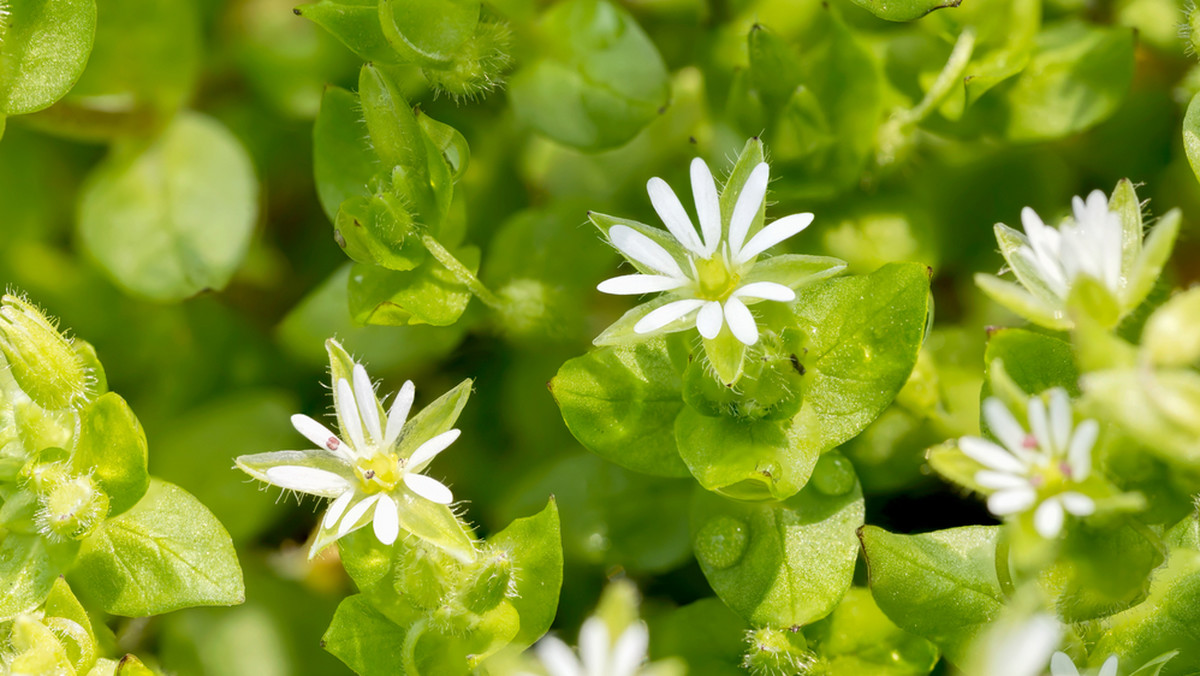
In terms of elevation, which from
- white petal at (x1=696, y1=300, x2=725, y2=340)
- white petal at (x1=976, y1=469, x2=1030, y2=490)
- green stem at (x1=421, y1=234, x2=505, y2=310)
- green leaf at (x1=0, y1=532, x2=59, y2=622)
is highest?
white petal at (x1=696, y1=300, x2=725, y2=340)

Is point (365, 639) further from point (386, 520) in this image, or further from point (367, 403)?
point (367, 403)

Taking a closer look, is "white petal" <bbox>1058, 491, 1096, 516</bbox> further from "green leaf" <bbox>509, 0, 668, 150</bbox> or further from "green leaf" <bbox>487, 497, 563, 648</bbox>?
"green leaf" <bbox>509, 0, 668, 150</bbox>

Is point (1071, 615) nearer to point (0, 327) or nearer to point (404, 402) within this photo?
point (404, 402)

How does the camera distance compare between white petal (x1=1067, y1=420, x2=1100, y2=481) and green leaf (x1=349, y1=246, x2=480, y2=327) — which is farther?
green leaf (x1=349, y1=246, x2=480, y2=327)

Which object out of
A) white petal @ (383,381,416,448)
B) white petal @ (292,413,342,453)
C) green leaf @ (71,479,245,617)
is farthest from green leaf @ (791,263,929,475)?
green leaf @ (71,479,245,617)

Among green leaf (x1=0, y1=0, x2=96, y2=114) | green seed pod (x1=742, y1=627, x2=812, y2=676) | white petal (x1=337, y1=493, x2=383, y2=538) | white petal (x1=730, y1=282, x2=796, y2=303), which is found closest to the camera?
white petal (x1=730, y1=282, x2=796, y2=303)

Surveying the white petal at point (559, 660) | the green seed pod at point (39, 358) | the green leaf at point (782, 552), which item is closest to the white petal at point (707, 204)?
the green leaf at point (782, 552)
